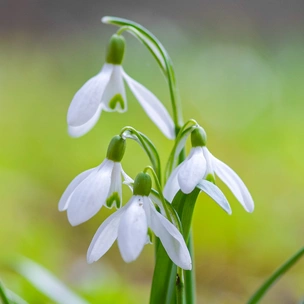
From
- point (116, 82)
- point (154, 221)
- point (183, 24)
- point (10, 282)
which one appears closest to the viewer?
point (154, 221)

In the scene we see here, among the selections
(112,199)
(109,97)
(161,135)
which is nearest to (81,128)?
(109,97)

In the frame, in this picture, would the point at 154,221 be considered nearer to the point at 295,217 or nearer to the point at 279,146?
the point at 295,217

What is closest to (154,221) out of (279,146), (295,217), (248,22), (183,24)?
(295,217)

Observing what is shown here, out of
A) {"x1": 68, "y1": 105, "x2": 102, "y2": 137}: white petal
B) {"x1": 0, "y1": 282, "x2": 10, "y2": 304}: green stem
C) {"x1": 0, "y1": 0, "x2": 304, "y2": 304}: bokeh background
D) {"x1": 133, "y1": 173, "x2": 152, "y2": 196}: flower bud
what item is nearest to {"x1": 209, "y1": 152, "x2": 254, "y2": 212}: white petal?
{"x1": 133, "y1": 173, "x2": 152, "y2": 196}: flower bud

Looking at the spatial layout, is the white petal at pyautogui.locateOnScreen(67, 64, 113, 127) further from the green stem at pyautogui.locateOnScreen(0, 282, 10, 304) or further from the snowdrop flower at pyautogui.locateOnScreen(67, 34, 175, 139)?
the green stem at pyautogui.locateOnScreen(0, 282, 10, 304)

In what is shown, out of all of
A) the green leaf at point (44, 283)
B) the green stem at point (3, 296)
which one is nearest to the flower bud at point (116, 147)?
the green stem at point (3, 296)

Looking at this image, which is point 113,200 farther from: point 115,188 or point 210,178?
point 210,178

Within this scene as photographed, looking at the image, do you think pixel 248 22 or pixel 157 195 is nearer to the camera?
pixel 157 195
